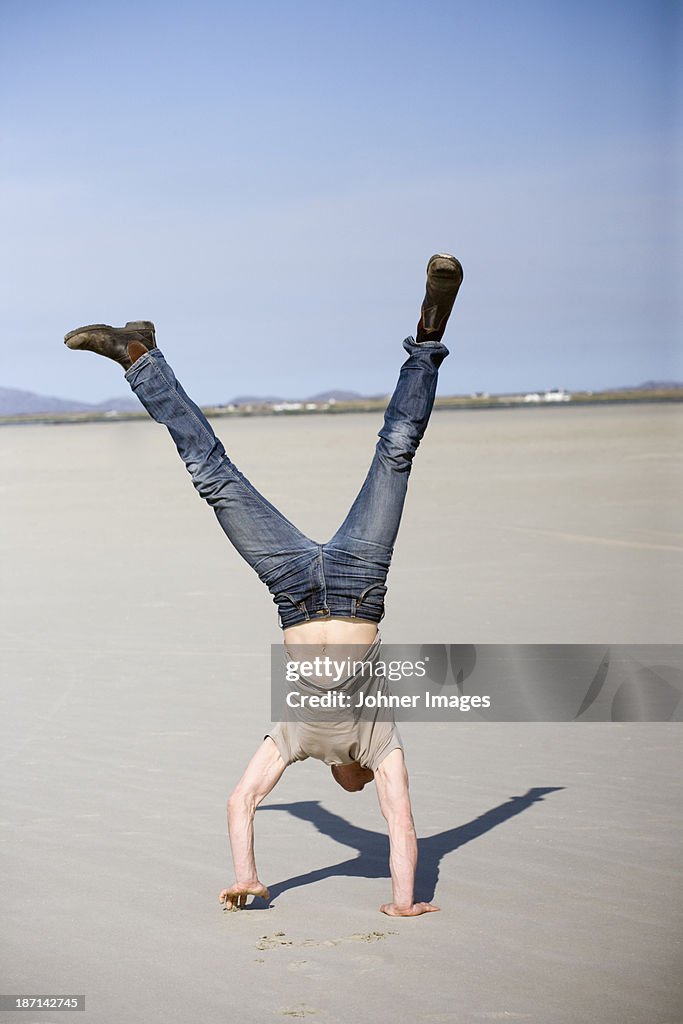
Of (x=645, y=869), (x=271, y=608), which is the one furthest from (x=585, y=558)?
(x=645, y=869)

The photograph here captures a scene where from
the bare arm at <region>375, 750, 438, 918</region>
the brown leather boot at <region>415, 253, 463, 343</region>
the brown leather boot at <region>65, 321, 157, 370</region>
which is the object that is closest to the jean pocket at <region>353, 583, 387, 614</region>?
the bare arm at <region>375, 750, 438, 918</region>

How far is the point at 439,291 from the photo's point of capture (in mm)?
5656

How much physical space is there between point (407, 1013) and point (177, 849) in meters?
1.93

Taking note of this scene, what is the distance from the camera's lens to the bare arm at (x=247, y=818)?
541 cm

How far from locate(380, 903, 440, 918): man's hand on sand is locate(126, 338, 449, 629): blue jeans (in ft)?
3.36

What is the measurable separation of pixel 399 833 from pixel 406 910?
0.28 m

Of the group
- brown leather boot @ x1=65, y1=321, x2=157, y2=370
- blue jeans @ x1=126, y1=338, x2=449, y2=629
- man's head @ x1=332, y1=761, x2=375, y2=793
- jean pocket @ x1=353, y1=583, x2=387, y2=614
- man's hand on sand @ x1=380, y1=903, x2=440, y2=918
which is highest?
brown leather boot @ x1=65, y1=321, x2=157, y2=370

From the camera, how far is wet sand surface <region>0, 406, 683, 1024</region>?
189 inches

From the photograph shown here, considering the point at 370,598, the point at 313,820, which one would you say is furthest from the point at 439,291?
the point at 313,820

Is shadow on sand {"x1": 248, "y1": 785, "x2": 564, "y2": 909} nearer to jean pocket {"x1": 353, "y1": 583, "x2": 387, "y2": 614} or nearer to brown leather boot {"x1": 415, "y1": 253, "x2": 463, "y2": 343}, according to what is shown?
jean pocket {"x1": 353, "y1": 583, "x2": 387, "y2": 614}

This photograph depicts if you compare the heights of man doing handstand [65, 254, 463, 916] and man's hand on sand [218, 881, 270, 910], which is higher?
man doing handstand [65, 254, 463, 916]

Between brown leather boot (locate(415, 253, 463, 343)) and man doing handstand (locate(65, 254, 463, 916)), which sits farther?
brown leather boot (locate(415, 253, 463, 343))

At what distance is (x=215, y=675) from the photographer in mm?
9625

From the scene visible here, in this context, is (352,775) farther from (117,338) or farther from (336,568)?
(117,338)
